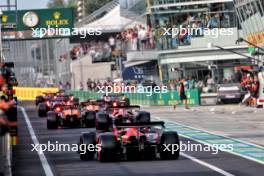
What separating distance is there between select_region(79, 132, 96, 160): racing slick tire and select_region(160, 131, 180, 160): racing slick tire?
1.51 meters

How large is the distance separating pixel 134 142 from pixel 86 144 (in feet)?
3.72

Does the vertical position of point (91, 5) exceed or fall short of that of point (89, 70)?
it exceeds it

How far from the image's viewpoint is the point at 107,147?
20.8 m

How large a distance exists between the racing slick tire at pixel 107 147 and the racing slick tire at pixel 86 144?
23cm

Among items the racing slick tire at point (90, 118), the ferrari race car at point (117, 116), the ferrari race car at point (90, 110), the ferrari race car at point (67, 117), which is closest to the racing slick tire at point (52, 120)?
the ferrari race car at point (67, 117)

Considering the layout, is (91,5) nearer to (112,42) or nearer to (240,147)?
(112,42)

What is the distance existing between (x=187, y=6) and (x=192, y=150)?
144 feet

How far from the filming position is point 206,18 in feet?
208

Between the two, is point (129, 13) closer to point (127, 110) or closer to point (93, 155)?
point (127, 110)

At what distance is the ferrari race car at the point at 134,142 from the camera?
20.8m

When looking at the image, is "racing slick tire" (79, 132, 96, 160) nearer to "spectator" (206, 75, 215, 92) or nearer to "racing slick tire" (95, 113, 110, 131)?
"racing slick tire" (95, 113, 110, 131)

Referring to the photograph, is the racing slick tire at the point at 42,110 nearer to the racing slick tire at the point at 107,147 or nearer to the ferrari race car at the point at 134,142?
the ferrari race car at the point at 134,142

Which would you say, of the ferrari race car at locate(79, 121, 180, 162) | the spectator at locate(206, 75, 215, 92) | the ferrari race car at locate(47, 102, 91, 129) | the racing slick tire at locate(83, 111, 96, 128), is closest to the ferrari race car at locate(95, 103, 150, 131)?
the racing slick tire at locate(83, 111, 96, 128)

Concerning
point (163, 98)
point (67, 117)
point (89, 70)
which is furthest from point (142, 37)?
point (67, 117)
